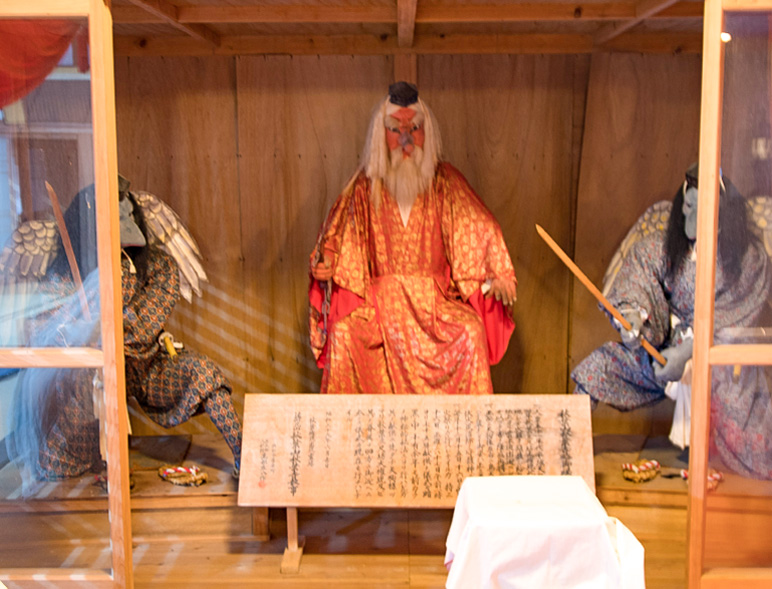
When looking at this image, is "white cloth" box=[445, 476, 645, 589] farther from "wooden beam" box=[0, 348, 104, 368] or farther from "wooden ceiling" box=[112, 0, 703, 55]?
"wooden ceiling" box=[112, 0, 703, 55]

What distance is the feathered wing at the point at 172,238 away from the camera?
3.74 metres

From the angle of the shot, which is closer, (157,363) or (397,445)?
(397,445)

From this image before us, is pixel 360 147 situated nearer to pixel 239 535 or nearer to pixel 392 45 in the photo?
pixel 392 45

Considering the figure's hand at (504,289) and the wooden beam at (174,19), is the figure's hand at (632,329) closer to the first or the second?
the figure's hand at (504,289)

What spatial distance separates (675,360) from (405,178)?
4.83 feet

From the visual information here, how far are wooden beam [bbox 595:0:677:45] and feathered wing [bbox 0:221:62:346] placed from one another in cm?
249

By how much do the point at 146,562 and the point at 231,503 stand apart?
424mm

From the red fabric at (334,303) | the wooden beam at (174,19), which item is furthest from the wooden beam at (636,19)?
the wooden beam at (174,19)

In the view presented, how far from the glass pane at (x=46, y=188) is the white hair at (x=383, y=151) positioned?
1547 millimetres

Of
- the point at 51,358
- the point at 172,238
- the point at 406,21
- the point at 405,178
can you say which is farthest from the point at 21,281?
the point at 406,21

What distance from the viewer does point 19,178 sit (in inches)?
99.5

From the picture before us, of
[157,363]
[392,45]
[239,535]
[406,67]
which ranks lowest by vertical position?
[239,535]

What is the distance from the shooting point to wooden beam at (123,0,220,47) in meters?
3.24

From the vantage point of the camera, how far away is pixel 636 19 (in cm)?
348
